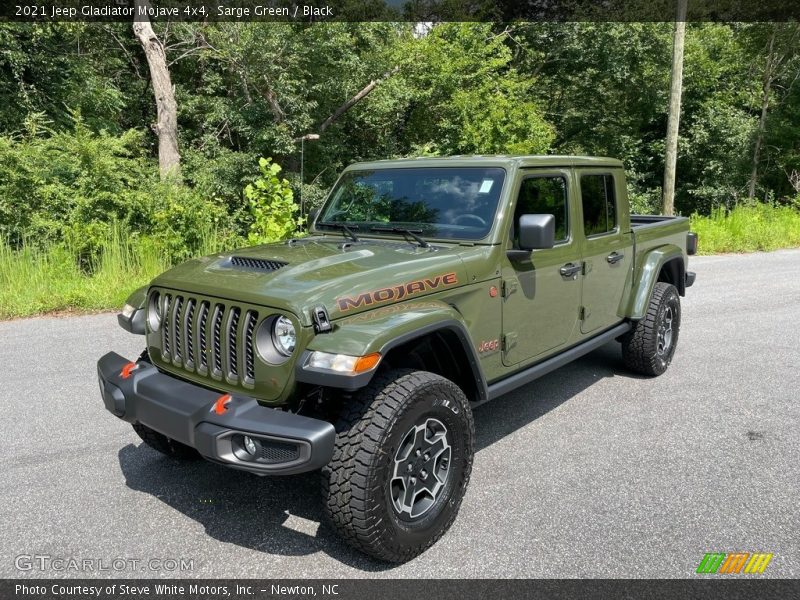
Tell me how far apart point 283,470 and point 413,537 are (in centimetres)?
72

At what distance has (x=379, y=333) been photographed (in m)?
2.66

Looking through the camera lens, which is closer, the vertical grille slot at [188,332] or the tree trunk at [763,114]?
the vertical grille slot at [188,332]

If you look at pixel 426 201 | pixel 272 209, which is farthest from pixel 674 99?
pixel 426 201

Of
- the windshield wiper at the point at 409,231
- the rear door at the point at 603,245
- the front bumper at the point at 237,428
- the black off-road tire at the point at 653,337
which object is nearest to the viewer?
the front bumper at the point at 237,428

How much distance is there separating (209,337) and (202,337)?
8 cm

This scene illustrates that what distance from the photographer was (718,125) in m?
22.2

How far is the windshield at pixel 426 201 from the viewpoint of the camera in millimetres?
3652

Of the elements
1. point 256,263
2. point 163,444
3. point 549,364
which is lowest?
point 163,444

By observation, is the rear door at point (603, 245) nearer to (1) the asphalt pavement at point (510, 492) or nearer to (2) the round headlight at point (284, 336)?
(1) the asphalt pavement at point (510, 492)

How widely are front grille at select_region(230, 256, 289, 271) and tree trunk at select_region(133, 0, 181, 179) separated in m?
12.5

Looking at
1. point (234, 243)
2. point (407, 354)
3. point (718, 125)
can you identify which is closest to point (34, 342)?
point (234, 243)

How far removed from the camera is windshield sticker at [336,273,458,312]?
9.19 feet

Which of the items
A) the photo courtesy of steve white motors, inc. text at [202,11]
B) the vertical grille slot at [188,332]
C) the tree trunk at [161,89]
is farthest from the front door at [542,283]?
the photo courtesy of steve white motors, inc. text at [202,11]

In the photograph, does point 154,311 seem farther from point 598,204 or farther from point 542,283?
point 598,204
